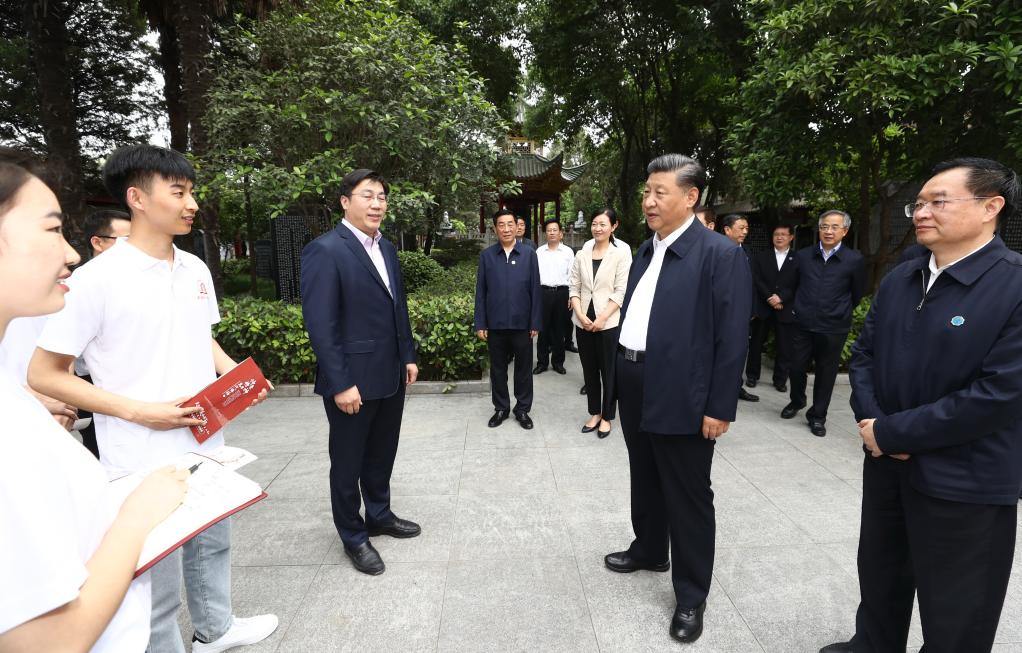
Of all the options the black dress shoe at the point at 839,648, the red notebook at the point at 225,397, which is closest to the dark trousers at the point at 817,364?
the black dress shoe at the point at 839,648

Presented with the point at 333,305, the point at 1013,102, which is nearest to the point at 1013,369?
the point at 333,305

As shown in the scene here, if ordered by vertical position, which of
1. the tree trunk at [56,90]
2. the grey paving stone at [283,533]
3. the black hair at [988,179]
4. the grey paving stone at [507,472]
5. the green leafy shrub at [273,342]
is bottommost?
the grey paving stone at [283,533]

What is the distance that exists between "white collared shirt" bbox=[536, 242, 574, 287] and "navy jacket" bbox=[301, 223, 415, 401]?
4.23m

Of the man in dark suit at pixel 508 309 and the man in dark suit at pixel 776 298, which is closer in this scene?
the man in dark suit at pixel 508 309

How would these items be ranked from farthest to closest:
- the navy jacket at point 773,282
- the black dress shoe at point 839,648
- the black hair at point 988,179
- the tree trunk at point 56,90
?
1. the tree trunk at point 56,90
2. the navy jacket at point 773,282
3. the black dress shoe at point 839,648
4. the black hair at point 988,179

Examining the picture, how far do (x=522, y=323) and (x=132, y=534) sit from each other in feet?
13.1

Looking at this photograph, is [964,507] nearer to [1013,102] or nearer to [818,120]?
[1013,102]

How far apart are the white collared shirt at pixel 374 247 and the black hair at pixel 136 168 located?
3.14ft

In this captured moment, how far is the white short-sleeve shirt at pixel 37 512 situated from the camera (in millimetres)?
731

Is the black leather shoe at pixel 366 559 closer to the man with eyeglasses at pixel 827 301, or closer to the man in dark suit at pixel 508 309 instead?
the man in dark suit at pixel 508 309

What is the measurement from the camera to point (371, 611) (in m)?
2.45

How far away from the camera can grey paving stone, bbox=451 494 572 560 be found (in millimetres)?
2906

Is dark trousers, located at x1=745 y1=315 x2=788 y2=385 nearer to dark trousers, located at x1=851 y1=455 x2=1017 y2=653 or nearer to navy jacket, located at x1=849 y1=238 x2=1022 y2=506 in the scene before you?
dark trousers, located at x1=851 y1=455 x2=1017 y2=653

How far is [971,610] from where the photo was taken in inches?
66.7
